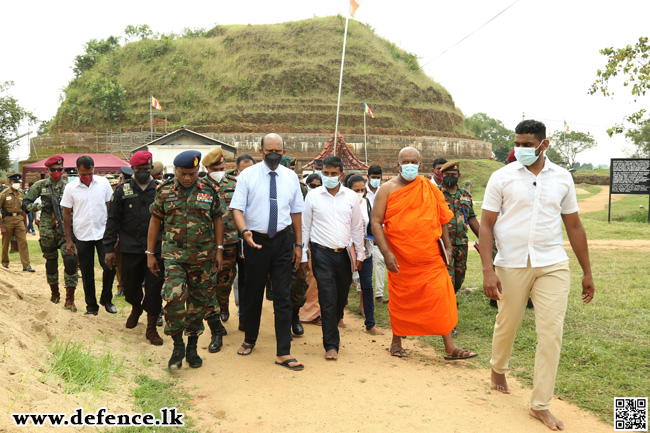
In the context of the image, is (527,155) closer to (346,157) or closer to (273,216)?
(273,216)

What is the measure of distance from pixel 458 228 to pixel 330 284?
199cm

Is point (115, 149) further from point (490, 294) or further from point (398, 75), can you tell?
point (490, 294)

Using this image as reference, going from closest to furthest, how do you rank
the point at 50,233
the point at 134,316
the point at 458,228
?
the point at 134,316 → the point at 458,228 → the point at 50,233

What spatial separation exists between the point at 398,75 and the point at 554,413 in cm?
4308

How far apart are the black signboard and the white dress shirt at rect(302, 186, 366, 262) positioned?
52.0ft

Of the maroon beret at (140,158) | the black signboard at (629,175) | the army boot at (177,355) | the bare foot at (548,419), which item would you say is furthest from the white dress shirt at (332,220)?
the black signboard at (629,175)

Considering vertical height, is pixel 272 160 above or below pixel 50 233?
above

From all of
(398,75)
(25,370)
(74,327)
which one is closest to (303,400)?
(25,370)

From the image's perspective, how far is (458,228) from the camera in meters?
6.05

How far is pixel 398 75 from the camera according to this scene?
4412 cm

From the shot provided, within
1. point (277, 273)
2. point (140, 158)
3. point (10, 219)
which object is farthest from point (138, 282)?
point (10, 219)

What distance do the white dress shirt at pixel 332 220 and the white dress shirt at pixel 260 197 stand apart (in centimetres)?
45

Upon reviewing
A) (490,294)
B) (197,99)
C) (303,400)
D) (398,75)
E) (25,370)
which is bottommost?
(303,400)

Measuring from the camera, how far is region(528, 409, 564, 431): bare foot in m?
3.30
